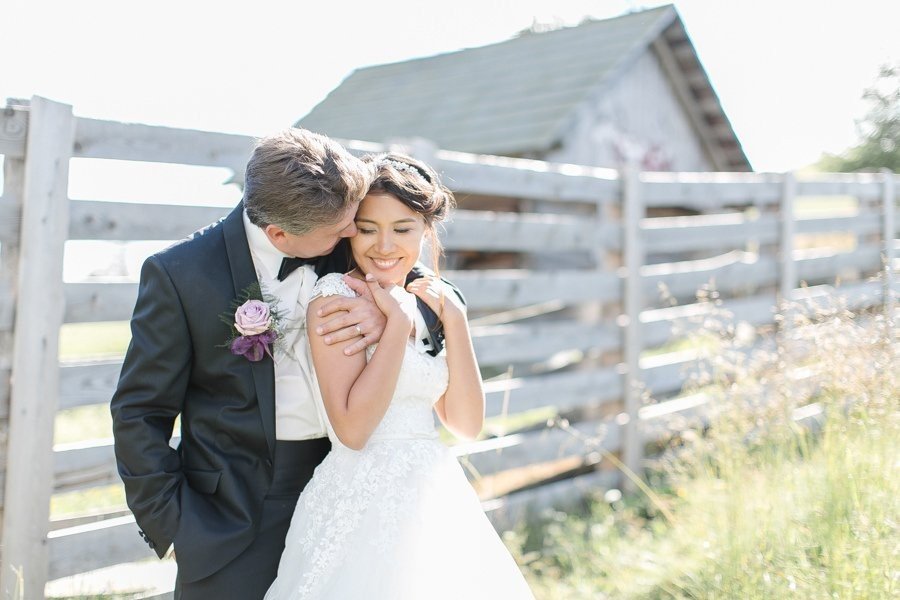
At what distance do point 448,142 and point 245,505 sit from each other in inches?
370

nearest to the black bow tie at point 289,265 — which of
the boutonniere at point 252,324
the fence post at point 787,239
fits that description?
the boutonniere at point 252,324

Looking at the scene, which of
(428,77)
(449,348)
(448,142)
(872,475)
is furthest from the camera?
(428,77)

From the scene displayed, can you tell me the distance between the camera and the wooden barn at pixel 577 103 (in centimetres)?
1074

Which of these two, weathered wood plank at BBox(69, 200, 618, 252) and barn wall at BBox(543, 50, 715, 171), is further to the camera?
barn wall at BBox(543, 50, 715, 171)

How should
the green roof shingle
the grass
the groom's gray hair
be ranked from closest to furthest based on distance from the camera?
the groom's gray hair < the grass < the green roof shingle

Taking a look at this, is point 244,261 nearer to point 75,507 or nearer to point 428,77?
point 75,507

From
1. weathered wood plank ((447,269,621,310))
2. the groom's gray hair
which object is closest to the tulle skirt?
the groom's gray hair

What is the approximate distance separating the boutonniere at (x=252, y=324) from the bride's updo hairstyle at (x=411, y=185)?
0.45 m

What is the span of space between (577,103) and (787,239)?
3632 mm

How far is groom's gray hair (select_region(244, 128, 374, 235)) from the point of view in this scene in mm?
2260

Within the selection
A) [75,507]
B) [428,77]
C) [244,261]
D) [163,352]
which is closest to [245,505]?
[163,352]

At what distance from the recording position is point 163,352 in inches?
93.7

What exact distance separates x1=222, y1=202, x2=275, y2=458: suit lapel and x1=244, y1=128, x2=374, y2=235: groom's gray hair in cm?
13

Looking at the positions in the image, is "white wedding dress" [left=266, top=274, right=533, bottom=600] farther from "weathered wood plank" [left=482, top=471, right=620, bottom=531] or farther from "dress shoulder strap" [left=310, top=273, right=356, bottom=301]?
"weathered wood plank" [left=482, top=471, right=620, bottom=531]
